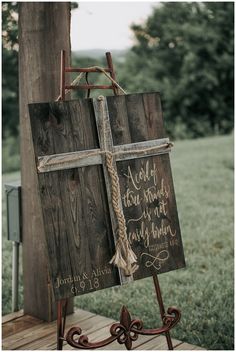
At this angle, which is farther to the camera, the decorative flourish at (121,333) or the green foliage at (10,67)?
the green foliage at (10,67)

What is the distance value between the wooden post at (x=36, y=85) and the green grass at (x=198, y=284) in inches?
20.3

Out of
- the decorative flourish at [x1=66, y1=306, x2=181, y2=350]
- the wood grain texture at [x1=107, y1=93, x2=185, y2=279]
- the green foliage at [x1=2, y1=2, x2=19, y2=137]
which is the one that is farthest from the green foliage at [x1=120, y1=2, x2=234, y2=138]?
the decorative flourish at [x1=66, y1=306, x2=181, y2=350]

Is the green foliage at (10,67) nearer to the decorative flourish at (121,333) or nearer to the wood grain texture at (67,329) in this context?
the wood grain texture at (67,329)

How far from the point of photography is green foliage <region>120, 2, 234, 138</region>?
510 inches

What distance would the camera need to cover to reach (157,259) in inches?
96.5

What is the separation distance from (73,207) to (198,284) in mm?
1934

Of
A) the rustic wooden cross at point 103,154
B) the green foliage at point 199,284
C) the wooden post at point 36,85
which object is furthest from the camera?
the green foliage at point 199,284

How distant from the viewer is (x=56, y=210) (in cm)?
224

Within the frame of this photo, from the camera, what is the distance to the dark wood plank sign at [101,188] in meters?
2.23

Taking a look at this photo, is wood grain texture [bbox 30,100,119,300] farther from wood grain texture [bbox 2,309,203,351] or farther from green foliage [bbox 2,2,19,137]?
green foliage [bbox 2,2,19,137]

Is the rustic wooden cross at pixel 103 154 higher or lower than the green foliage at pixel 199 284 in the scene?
higher

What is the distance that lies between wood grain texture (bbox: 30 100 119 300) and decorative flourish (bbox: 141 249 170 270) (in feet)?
0.55

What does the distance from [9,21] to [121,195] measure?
2.09 meters

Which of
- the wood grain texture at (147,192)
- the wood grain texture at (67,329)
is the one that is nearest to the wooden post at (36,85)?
the wood grain texture at (67,329)
